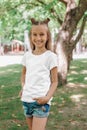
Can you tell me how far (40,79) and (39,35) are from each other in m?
0.45

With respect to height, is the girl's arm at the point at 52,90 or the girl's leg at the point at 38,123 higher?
the girl's arm at the point at 52,90

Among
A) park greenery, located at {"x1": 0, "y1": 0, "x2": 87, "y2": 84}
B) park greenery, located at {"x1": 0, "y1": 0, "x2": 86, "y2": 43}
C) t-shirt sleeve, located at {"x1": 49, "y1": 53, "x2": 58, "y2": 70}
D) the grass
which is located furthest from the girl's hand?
park greenery, located at {"x1": 0, "y1": 0, "x2": 86, "y2": 43}

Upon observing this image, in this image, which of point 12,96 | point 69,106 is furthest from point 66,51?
point 69,106

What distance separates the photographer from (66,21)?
32.3ft

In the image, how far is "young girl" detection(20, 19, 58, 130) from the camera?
342 cm

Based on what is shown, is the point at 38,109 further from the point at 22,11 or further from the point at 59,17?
the point at 59,17

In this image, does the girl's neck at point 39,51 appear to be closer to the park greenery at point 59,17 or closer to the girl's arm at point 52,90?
the girl's arm at point 52,90

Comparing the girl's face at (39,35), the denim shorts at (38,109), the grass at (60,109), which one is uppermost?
the girl's face at (39,35)

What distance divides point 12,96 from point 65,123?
3158mm

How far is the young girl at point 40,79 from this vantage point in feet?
11.2

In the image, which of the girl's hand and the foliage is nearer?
the girl's hand

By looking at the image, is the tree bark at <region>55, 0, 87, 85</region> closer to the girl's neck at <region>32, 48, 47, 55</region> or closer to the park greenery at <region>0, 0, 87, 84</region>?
the park greenery at <region>0, 0, 87, 84</region>

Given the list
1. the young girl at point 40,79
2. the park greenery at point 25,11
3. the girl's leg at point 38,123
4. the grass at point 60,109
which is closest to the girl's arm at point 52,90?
the young girl at point 40,79

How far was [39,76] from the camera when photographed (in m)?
3.43
